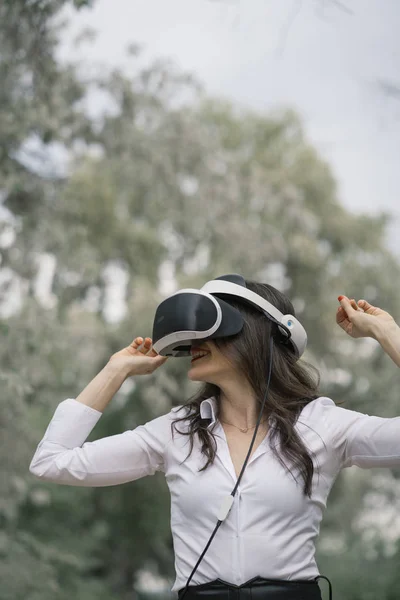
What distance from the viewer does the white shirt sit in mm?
2111

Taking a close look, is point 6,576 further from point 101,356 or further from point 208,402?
point 208,402

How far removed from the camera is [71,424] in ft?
7.70

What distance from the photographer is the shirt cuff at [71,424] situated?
2336 mm

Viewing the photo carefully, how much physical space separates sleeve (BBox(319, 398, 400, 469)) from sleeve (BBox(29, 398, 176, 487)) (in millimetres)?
452

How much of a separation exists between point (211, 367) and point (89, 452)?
1.29 feet

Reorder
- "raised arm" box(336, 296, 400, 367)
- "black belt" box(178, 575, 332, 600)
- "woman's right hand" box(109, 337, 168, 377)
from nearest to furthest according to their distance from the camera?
"black belt" box(178, 575, 332, 600)
"raised arm" box(336, 296, 400, 367)
"woman's right hand" box(109, 337, 168, 377)

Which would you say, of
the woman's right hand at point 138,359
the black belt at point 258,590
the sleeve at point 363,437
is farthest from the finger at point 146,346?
the black belt at point 258,590

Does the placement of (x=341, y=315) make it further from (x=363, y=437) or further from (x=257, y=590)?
(x=257, y=590)

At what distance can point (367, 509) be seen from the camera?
19328mm

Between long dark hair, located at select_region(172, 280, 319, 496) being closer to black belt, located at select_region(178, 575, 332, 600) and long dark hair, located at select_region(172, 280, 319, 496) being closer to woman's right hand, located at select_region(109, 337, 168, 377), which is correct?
woman's right hand, located at select_region(109, 337, 168, 377)

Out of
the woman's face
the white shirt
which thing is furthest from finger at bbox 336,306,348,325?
the woman's face

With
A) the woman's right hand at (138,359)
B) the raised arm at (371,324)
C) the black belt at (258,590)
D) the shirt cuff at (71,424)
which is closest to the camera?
the black belt at (258,590)

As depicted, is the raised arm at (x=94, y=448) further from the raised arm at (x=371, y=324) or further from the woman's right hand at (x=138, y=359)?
the raised arm at (x=371, y=324)

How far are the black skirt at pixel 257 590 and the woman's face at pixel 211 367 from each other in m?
0.53
